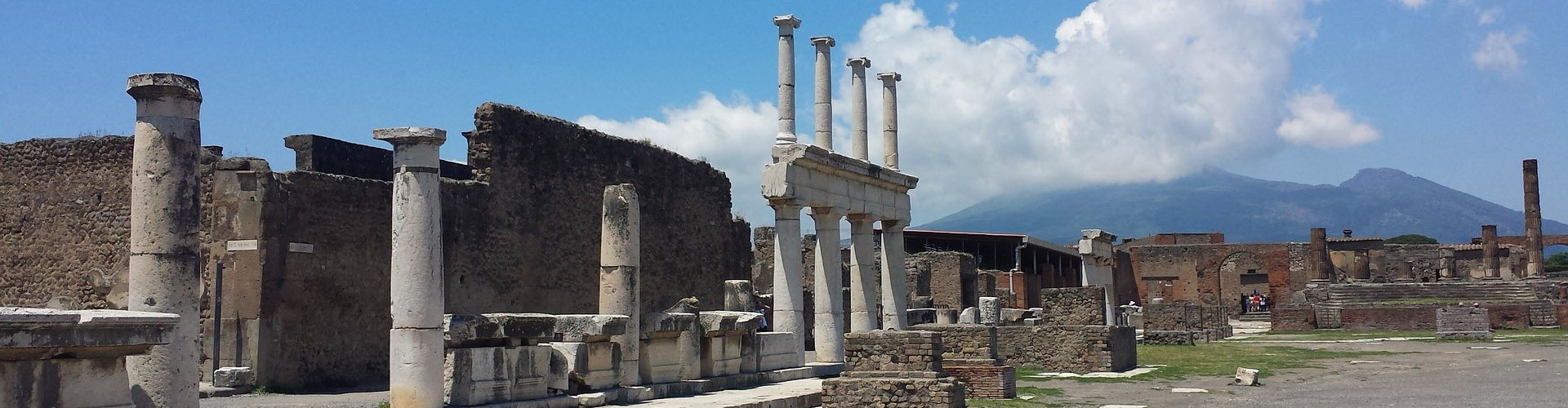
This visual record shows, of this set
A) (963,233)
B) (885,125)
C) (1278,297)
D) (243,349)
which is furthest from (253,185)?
(1278,297)

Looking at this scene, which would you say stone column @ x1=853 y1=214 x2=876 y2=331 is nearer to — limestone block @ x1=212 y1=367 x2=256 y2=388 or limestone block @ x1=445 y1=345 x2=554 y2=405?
limestone block @ x1=445 y1=345 x2=554 y2=405

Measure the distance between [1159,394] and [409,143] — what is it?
972cm

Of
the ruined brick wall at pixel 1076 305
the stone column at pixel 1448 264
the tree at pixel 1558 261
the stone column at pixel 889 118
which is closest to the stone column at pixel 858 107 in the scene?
the stone column at pixel 889 118

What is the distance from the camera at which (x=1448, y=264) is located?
60.6 m

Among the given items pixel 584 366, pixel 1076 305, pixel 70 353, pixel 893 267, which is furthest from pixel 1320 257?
pixel 70 353

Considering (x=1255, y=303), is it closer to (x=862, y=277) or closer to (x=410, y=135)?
(x=862, y=277)

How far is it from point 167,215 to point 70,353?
2.48 m

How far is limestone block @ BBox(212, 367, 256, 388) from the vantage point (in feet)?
48.7

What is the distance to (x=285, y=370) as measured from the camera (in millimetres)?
15578

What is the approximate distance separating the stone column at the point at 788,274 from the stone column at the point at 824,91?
1.47 metres

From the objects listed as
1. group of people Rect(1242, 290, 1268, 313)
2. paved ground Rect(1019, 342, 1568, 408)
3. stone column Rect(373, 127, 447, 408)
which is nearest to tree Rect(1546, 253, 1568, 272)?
group of people Rect(1242, 290, 1268, 313)

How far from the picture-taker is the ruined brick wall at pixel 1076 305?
82.5 ft

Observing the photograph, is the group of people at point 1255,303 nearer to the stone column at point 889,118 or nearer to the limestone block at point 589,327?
the stone column at point 889,118

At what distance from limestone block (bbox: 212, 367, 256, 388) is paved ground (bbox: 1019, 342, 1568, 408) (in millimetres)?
8889
